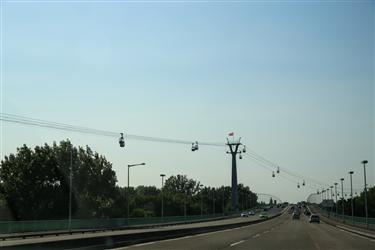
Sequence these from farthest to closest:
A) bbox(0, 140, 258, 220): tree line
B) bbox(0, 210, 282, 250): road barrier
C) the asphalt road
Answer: bbox(0, 140, 258, 220): tree line → the asphalt road → bbox(0, 210, 282, 250): road barrier

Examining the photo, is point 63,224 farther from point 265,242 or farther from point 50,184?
point 265,242

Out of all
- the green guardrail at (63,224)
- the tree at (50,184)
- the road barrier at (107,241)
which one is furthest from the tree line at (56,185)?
the road barrier at (107,241)

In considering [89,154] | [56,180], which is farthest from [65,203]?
[89,154]

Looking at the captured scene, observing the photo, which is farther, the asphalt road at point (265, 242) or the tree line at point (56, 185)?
the tree line at point (56, 185)

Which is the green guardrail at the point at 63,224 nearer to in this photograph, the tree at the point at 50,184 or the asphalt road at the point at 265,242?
the tree at the point at 50,184

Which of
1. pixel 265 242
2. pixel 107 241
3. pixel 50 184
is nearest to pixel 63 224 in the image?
pixel 50 184

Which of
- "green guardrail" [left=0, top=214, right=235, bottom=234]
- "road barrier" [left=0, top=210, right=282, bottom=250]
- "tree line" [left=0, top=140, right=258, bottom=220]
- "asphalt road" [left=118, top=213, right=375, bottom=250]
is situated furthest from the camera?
"tree line" [left=0, top=140, right=258, bottom=220]

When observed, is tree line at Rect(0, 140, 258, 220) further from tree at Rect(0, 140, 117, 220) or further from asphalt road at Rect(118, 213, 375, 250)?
asphalt road at Rect(118, 213, 375, 250)

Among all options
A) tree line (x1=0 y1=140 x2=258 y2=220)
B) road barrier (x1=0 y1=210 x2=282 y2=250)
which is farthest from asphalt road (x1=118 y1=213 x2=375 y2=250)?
tree line (x1=0 y1=140 x2=258 y2=220)

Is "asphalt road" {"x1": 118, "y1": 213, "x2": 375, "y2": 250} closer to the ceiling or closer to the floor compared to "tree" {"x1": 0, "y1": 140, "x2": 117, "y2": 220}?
closer to the floor

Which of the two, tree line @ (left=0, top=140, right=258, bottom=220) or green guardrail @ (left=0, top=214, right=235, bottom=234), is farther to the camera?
tree line @ (left=0, top=140, right=258, bottom=220)

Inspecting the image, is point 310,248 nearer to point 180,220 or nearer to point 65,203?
point 65,203

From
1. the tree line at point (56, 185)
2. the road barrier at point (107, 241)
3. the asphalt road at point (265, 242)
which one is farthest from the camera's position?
the tree line at point (56, 185)

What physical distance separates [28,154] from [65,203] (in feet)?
34.7
